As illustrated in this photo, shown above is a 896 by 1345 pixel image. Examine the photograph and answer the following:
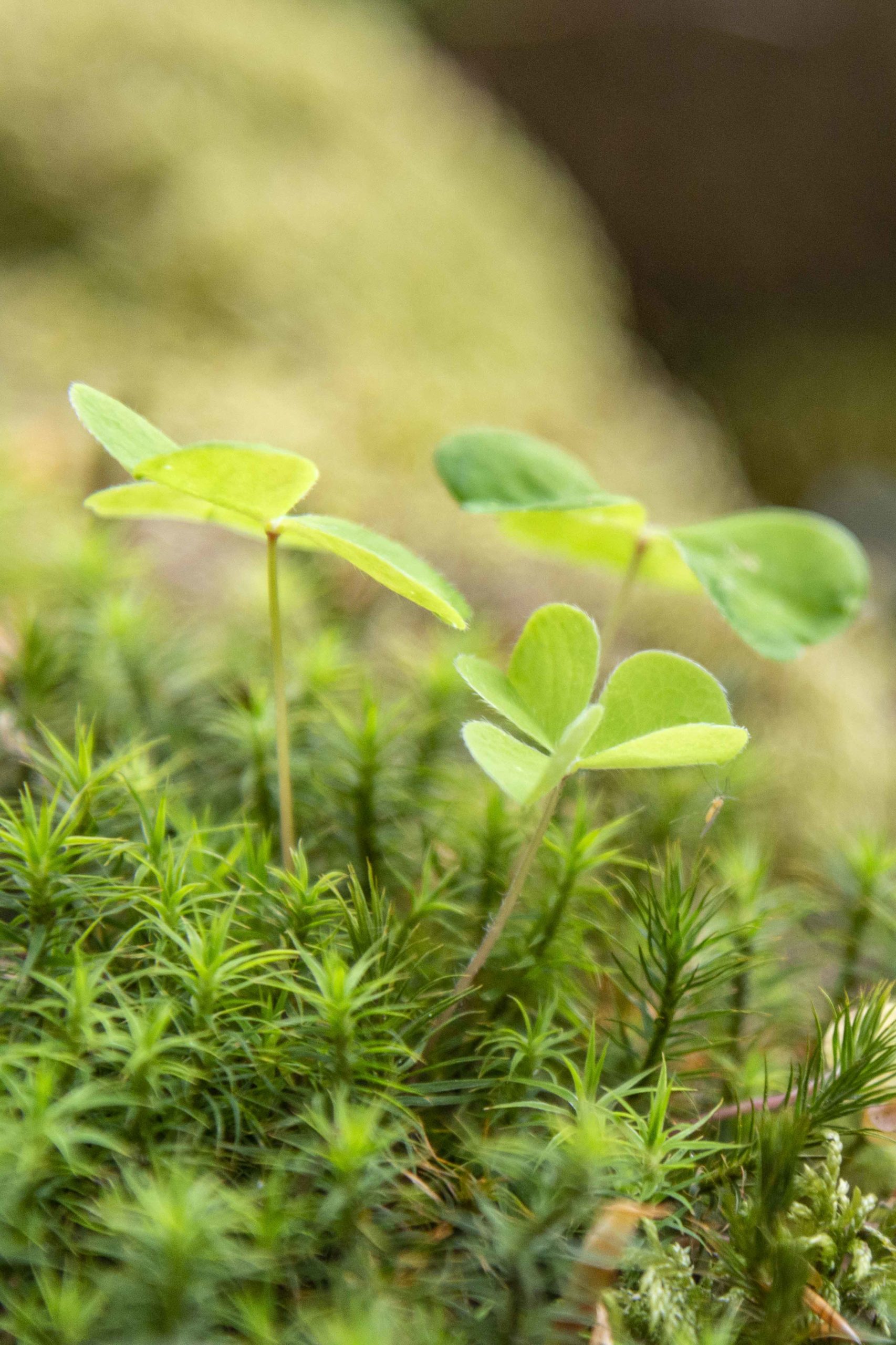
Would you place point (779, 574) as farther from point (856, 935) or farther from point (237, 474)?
point (237, 474)

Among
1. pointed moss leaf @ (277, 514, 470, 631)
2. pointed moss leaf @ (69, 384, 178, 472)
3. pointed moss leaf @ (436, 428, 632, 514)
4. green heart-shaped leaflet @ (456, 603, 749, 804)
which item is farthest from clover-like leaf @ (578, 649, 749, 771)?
pointed moss leaf @ (69, 384, 178, 472)

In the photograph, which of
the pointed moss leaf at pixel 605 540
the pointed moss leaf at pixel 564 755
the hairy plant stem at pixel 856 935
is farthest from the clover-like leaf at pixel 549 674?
the hairy plant stem at pixel 856 935

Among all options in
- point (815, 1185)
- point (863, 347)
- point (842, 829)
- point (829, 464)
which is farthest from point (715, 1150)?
point (863, 347)

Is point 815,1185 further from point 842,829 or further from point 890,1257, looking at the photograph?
point 842,829

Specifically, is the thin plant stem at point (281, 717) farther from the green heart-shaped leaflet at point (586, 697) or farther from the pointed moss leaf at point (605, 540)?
the pointed moss leaf at point (605, 540)

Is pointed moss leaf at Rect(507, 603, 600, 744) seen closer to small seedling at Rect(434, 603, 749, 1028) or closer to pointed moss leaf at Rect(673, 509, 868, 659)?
small seedling at Rect(434, 603, 749, 1028)

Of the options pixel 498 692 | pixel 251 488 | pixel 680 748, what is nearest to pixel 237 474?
pixel 251 488
